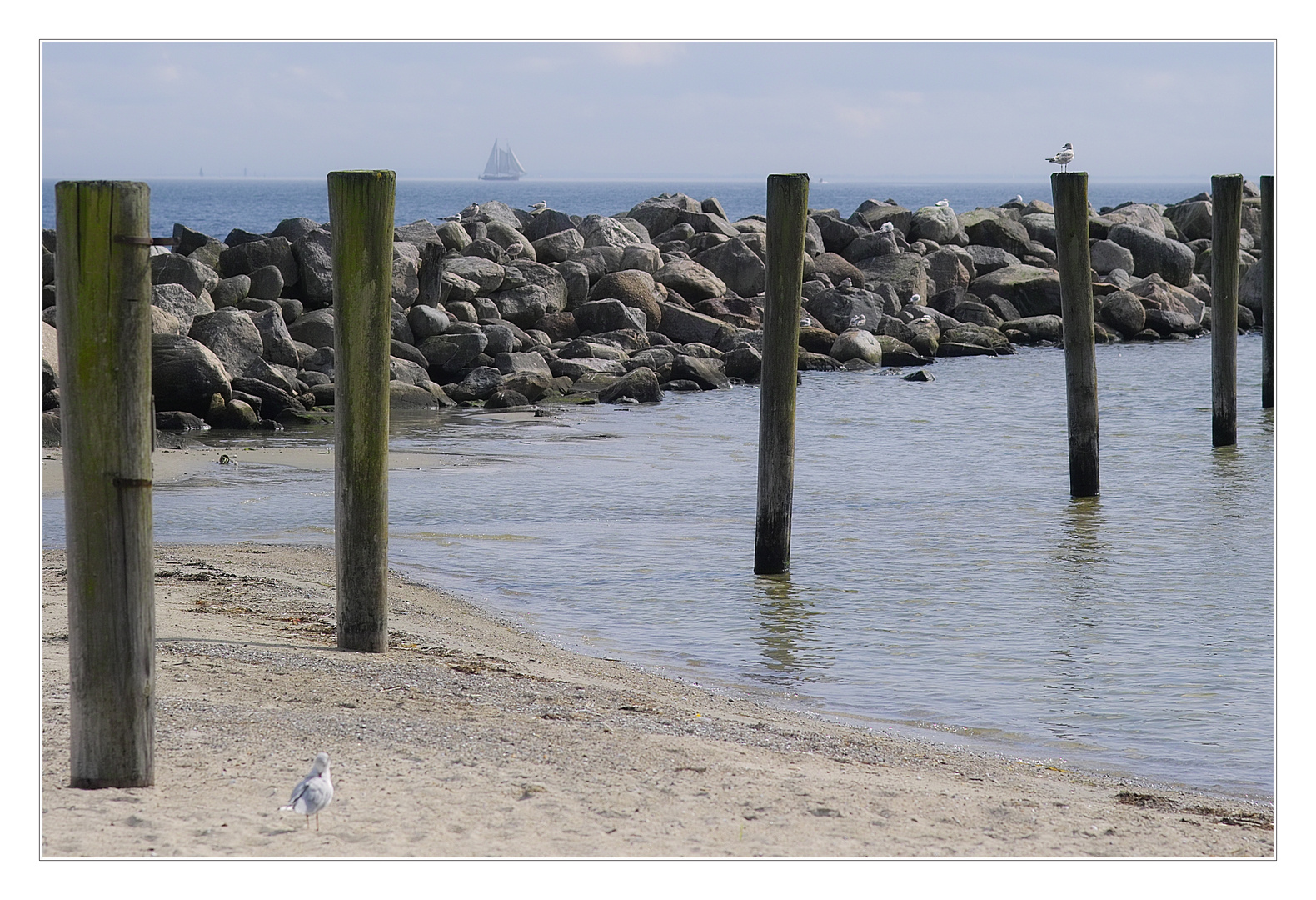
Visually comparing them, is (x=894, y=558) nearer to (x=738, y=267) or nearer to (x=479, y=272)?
(x=479, y=272)

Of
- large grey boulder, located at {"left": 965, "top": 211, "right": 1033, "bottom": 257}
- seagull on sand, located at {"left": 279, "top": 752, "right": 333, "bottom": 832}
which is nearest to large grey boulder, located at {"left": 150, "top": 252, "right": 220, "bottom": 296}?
seagull on sand, located at {"left": 279, "top": 752, "right": 333, "bottom": 832}

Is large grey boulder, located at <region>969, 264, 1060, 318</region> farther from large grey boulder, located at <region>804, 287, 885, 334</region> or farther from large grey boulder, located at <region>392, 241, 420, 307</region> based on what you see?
large grey boulder, located at <region>392, 241, 420, 307</region>

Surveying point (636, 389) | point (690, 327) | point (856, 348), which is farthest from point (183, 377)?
point (856, 348)

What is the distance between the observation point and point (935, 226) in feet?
118

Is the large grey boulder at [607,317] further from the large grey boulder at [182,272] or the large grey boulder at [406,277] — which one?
the large grey boulder at [182,272]

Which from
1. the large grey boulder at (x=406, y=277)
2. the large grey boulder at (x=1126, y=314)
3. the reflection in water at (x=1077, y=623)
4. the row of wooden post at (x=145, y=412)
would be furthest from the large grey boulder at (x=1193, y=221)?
the row of wooden post at (x=145, y=412)

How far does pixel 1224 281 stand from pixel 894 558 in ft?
23.9

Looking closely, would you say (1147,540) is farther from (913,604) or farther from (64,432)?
(64,432)

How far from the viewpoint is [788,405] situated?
999 centimetres

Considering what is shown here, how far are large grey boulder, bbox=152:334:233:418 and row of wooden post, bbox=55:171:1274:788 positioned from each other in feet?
33.9

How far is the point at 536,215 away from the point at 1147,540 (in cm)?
2190

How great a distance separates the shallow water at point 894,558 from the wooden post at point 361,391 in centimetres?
191

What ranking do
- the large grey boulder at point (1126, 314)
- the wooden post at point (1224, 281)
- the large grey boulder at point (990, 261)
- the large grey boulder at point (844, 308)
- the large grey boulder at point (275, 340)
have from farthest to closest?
the large grey boulder at point (990, 261)
the large grey boulder at point (1126, 314)
the large grey boulder at point (844, 308)
the large grey boulder at point (275, 340)
the wooden post at point (1224, 281)

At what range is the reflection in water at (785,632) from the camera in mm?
8656
